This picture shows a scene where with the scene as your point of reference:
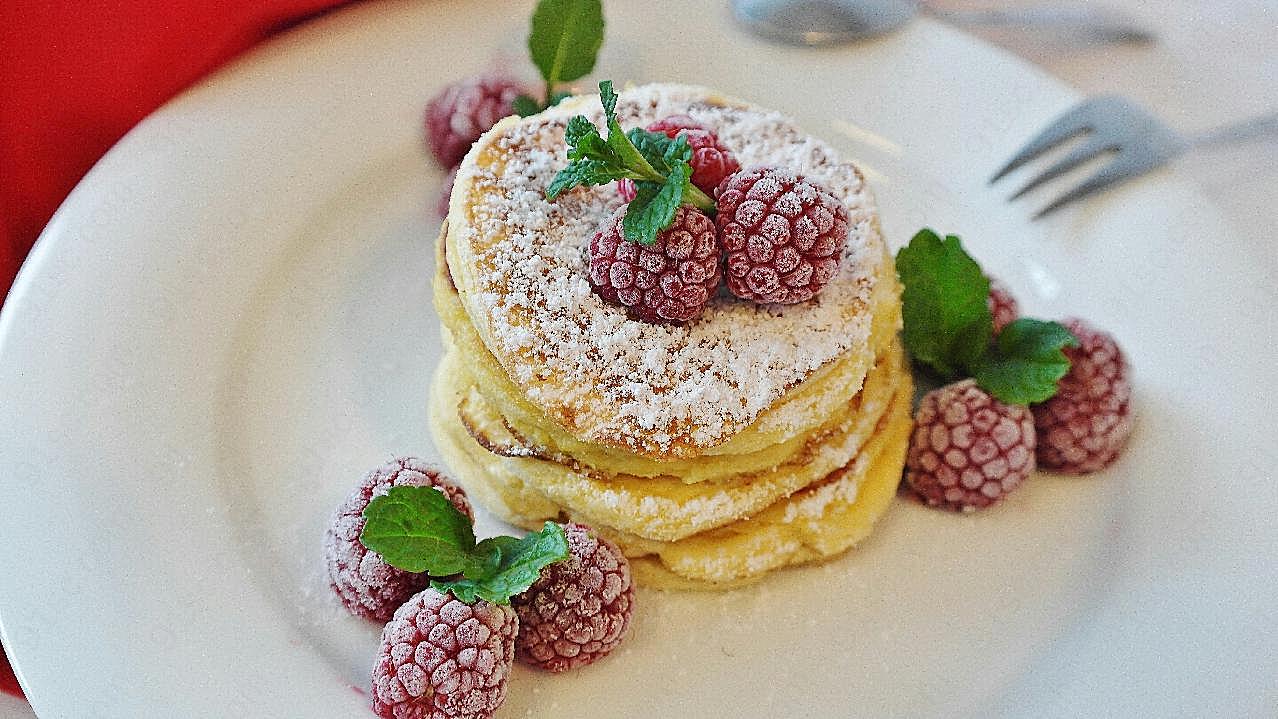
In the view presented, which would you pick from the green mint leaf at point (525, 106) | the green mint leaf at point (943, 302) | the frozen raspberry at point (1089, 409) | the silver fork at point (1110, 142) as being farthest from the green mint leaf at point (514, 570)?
the silver fork at point (1110, 142)

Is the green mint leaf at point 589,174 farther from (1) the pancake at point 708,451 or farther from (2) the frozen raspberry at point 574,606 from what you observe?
(2) the frozen raspberry at point 574,606

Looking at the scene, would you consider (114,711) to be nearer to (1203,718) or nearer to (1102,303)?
(1203,718)

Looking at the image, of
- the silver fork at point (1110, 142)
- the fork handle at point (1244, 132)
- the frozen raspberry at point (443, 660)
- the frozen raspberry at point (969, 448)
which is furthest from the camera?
the fork handle at point (1244, 132)

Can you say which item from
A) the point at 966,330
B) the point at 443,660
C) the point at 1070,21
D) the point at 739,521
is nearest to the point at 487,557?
the point at 443,660

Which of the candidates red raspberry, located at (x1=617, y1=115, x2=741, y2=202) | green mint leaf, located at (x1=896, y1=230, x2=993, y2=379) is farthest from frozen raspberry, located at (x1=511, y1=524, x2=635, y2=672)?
green mint leaf, located at (x1=896, y1=230, x2=993, y2=379)

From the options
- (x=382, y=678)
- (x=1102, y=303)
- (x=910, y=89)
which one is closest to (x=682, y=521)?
(x=382, y=678)

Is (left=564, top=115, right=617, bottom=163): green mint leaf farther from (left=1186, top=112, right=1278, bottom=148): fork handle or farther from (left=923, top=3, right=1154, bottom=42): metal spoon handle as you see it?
(left=923, top=3, right=1154, bottom=42): metal spoon handle
